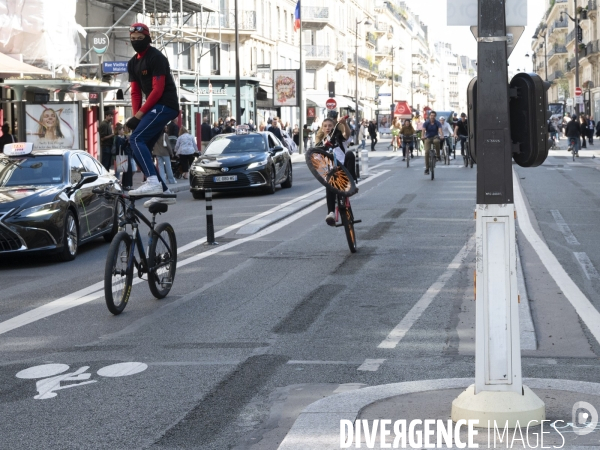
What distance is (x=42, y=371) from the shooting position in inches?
272

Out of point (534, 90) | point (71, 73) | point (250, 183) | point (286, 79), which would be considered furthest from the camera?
point (286, 79)

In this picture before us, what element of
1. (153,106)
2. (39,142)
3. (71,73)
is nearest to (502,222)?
(153,106)

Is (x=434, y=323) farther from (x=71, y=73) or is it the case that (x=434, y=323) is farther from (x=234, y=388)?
(x=71, y=73)

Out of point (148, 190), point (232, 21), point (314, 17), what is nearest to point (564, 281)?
point (148, 190)

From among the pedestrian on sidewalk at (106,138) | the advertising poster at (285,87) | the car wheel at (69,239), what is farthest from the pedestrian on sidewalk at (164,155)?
the advertising poster at (285,87)

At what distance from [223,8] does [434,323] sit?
5814 centimetres

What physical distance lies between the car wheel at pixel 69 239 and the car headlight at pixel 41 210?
0.87 feet

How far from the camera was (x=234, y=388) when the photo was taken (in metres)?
6.30

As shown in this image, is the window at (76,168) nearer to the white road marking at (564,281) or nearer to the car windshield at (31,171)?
the car windshield at (31,171)

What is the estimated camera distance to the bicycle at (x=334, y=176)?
518 inches

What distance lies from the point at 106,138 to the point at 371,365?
22031 mm

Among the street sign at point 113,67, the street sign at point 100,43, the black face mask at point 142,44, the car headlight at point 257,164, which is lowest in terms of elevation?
the car headlight at point 257,164

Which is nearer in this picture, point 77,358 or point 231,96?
point 77,358

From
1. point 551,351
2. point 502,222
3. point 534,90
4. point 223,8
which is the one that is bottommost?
point 551,351
